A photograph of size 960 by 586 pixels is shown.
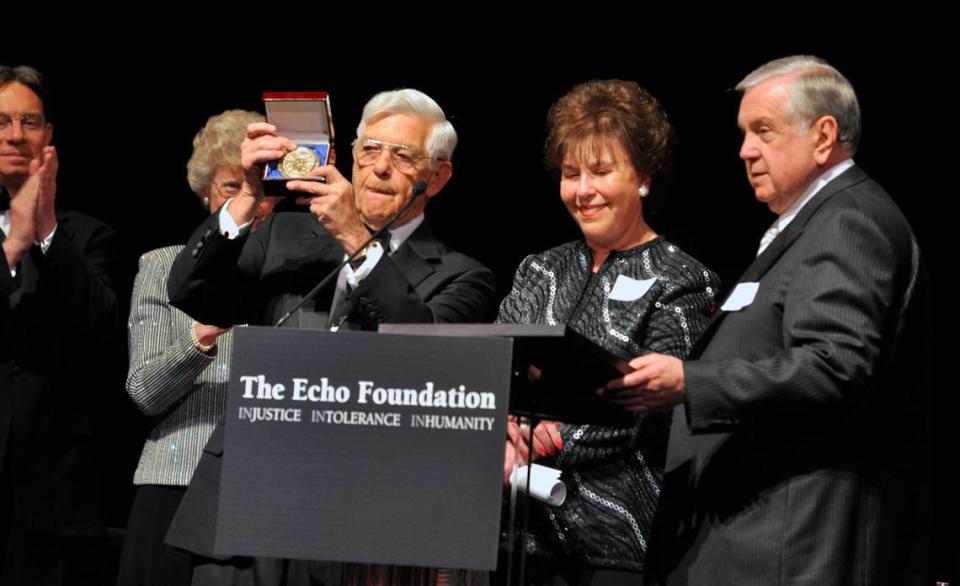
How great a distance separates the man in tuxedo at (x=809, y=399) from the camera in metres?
2.43

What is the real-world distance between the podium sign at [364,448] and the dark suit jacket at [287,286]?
54 cm

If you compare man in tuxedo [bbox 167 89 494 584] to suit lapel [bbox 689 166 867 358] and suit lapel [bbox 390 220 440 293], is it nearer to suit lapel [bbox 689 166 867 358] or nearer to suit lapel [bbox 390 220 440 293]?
suit lapel [bbox 390 220 440 293]

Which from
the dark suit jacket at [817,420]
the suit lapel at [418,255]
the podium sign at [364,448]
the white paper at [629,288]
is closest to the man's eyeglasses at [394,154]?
the suit lapel at [418,255]

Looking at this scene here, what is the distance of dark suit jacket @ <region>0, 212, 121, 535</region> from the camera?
357cm

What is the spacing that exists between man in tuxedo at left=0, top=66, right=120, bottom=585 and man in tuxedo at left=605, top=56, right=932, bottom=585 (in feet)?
5.68

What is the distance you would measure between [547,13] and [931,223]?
150cm

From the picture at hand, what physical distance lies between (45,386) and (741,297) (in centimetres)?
196

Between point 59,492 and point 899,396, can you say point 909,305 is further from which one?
point 59,492

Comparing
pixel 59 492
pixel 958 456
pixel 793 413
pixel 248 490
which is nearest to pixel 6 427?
pixel 59 492

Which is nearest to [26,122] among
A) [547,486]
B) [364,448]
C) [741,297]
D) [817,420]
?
[547,486]

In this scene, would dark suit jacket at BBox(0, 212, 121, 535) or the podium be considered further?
dark suit jacket at BBox(0, 212, 121, 535)

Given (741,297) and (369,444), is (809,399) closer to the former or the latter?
(741,297)

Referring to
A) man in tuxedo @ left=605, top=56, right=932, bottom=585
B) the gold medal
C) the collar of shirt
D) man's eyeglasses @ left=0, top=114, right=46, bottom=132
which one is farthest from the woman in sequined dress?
man's eyeglasses @ left=0, top=114, right=46, bottom=132

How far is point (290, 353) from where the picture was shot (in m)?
2.23
